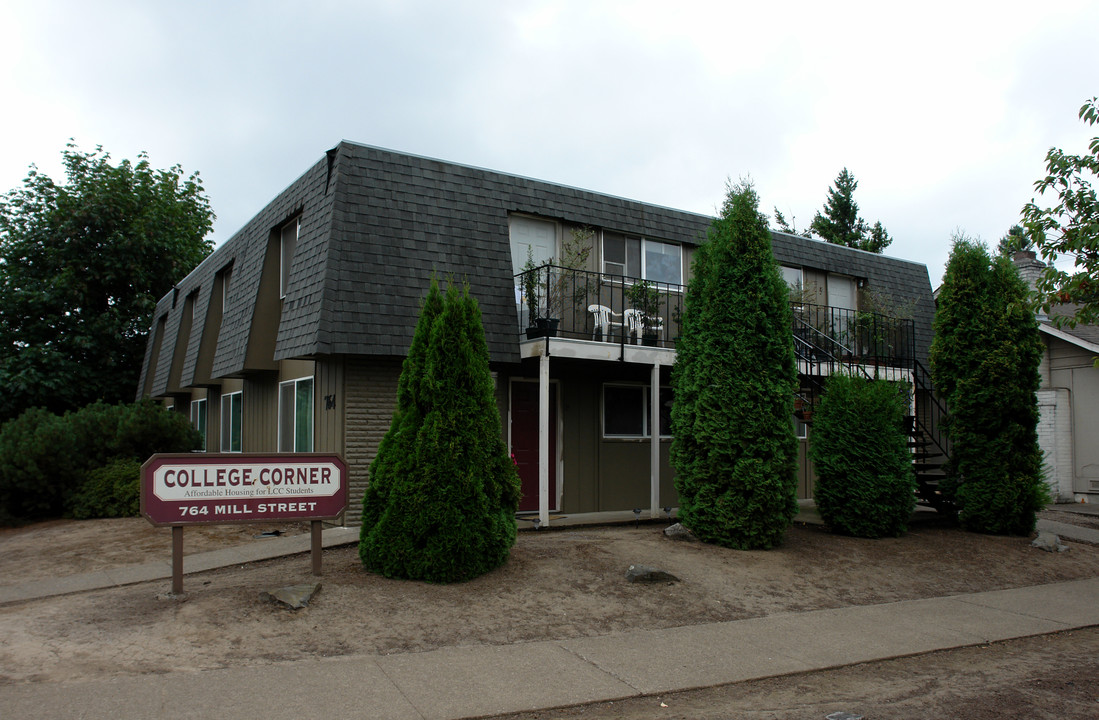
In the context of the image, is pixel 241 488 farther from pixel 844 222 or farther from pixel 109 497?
pixel 844 222

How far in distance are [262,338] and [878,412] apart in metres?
9.39

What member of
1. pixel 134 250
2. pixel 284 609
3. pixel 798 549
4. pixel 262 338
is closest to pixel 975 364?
pixel 798 549

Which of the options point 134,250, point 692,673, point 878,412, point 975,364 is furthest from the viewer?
point 134,250

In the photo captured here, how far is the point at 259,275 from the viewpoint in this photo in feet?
43.9

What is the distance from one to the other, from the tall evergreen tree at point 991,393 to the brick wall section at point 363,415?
27.2 feet

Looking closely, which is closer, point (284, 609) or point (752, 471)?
point (284, 609)

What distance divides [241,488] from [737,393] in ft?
18.9

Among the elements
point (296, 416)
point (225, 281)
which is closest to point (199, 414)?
point (225, 281)

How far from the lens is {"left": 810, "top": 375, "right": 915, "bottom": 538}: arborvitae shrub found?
1081cm

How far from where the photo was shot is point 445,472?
7.73 m

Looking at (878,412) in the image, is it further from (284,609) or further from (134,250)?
(134,250)

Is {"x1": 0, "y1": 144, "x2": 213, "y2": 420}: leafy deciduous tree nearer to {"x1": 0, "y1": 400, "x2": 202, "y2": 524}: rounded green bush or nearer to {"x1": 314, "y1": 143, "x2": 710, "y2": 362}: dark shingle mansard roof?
{"x1": 0, "y1": 400, "x2": 202, "y2": 524}: rounded green bush

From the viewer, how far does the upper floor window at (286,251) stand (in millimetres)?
13281

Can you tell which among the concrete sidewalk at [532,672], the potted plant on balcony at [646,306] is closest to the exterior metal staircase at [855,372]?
the potted plant on balcony at [646,306]
